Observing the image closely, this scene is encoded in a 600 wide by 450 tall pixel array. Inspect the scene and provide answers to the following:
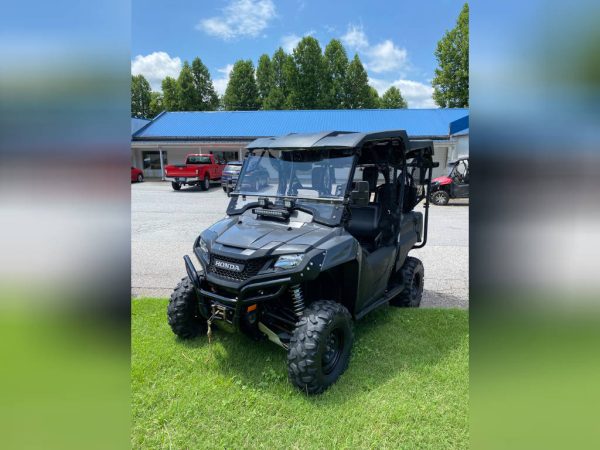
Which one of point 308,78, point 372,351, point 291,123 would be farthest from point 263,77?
point 372,351

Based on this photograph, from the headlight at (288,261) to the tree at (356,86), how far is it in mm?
47352

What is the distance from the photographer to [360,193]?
3.52 meters

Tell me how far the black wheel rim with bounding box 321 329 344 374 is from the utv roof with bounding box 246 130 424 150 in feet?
5.93

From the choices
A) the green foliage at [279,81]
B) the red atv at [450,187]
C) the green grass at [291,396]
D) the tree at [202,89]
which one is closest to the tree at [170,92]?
the tree at [202,89]

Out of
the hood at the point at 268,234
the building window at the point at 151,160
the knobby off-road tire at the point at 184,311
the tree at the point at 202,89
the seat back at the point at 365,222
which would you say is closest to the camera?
the hood at the point at 268,234

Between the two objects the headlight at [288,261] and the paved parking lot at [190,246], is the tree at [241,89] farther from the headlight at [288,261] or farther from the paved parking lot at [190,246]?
the headlight at [288,261]

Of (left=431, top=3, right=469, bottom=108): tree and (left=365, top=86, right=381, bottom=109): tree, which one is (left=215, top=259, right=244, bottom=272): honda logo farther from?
(left=365, top=86, right=381, bottom=109): tree

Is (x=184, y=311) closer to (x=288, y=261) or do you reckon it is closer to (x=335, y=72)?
(x=288, y=261)

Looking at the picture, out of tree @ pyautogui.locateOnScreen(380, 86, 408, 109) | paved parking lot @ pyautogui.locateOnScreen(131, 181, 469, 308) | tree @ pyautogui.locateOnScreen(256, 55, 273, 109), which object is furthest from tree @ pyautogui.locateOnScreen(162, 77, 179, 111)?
paved parking lot @ pyautogui.locateOnScreen(131, 181, 469, 308)

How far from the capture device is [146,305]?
509cm

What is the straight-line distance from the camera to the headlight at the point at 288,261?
3.16m

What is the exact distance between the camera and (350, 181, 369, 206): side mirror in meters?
3.50
